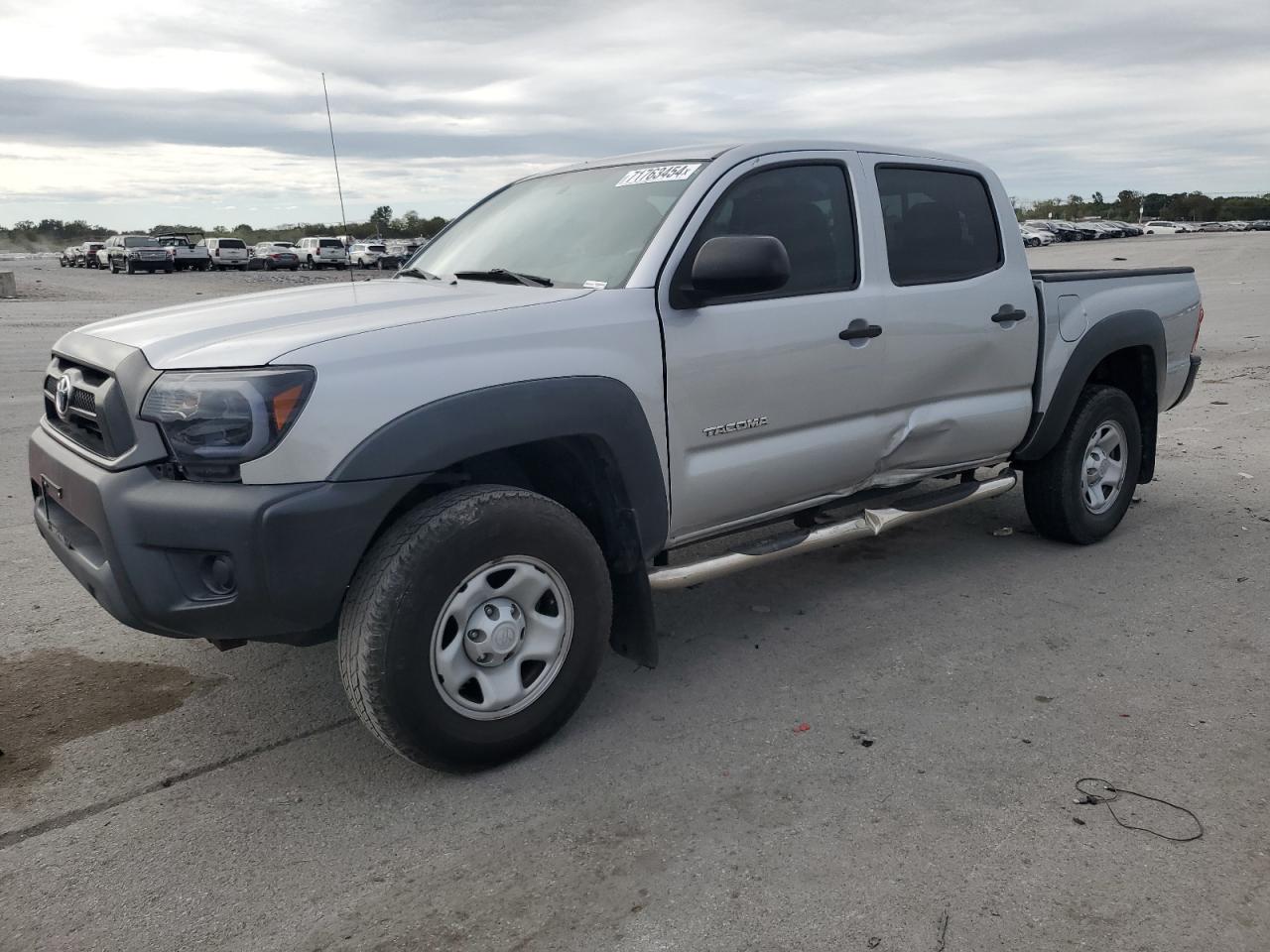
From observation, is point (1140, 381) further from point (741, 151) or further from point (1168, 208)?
point (1168, 208)

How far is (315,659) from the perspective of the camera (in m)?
3.98

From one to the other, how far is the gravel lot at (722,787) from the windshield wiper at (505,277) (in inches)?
57.6

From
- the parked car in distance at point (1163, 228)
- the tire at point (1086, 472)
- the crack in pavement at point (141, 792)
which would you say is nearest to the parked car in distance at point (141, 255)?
the tire at point (1086, 472)

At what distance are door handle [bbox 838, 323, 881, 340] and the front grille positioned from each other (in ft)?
8.12

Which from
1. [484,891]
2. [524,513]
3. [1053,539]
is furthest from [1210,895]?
[1053,539]

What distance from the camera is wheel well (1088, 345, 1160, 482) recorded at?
5391mm

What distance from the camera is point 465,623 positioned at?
3.00 metres

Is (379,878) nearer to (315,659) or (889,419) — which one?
(315,659)

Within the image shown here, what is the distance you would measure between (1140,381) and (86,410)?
4.90m

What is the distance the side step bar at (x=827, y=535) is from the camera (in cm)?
358

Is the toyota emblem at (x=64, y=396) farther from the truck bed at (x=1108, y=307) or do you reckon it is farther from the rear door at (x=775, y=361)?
the truck bed at (x=1108, y=307)

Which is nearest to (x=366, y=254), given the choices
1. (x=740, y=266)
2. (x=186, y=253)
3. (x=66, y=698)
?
(x=186, y=253)

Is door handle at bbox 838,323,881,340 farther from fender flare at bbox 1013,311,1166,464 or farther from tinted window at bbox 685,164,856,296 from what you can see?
fender flare at bbox 1013,311,1166,464

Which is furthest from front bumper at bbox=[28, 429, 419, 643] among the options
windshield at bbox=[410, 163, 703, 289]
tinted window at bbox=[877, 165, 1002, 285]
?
tinted window at bbox=[877, 165, 1002, 285]
